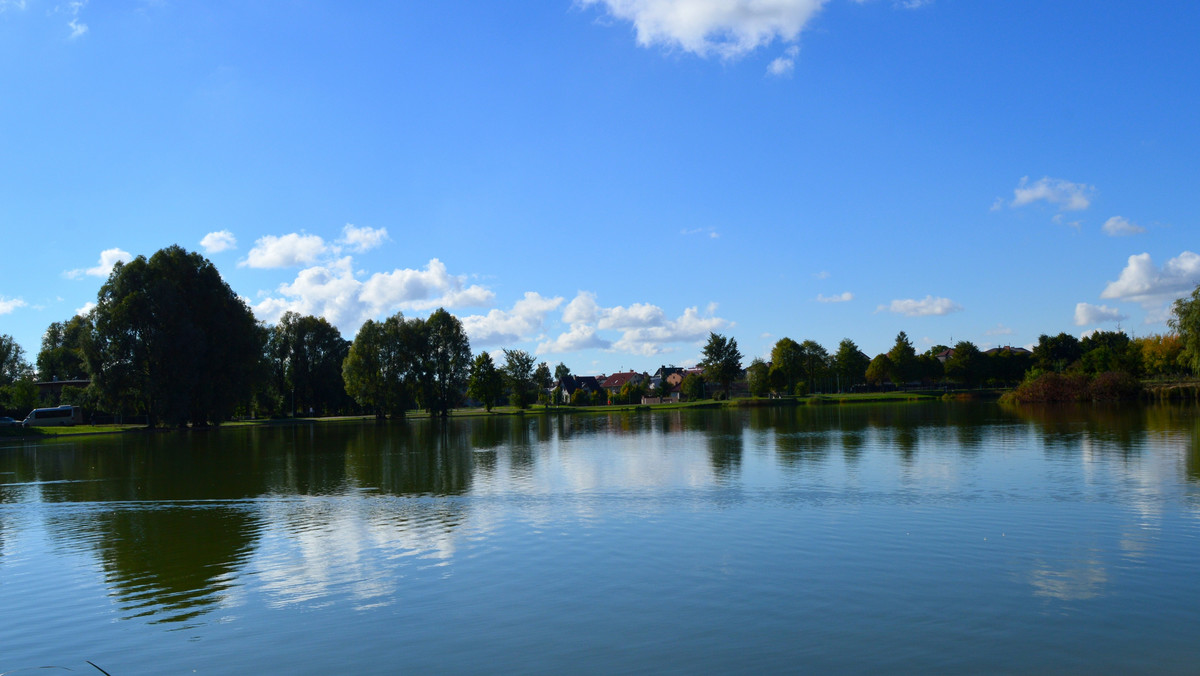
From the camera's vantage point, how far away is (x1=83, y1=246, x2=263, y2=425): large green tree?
63375 mm

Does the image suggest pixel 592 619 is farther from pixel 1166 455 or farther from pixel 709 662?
pixel 1166 455

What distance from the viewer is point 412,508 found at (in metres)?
20.1

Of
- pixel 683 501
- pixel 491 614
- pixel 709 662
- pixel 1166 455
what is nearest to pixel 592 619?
pixel 491 614

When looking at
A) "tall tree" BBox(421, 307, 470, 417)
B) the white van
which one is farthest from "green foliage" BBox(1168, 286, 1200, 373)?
the white van

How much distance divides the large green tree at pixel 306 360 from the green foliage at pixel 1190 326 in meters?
88.2

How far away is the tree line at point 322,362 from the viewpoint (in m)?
64.2

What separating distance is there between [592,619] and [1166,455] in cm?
2449

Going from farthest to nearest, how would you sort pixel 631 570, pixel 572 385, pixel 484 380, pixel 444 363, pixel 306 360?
1. pixel 572 385
2. pixel 484 380
3. pixel 306 360
4. pixel 444 363
5. pixel 631 570

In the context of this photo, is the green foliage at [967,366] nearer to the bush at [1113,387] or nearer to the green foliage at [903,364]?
the green foliage at [903,364]

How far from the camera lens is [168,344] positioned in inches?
2532

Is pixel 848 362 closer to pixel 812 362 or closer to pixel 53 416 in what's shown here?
pixel 812 362

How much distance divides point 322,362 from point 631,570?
96742 millimetres

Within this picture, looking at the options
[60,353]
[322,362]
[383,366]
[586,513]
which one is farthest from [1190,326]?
[60,353]

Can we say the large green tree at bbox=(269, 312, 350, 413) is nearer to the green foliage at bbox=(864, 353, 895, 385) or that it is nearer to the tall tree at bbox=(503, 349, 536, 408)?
the tall tree at bbox=(503, 349, 536, 408)
